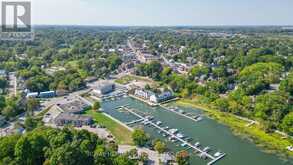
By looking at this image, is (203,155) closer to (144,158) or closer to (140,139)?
(144,158)

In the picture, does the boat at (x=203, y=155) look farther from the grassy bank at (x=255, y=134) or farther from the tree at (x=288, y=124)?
the tree at (x=288, y=124)

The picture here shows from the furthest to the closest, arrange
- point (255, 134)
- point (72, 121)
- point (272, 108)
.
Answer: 1. point (72, 121)
2. point (272, 108)
3. point (255, 134)

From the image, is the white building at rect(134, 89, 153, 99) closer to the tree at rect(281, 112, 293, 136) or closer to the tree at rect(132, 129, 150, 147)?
the tree at rect(132, 129, 150, 147)

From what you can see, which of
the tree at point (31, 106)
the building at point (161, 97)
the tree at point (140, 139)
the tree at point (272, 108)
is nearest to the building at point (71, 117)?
the tree at point (31, 106)

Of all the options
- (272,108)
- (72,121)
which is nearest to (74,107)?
(72,121)

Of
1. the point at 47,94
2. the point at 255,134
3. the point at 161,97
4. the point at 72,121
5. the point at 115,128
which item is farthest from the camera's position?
the point at 47,94

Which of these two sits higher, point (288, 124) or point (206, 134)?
point (288, 124)

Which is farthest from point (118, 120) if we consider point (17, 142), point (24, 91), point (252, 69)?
point (252, 69)

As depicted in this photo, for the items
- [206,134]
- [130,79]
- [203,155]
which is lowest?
[203,155]
